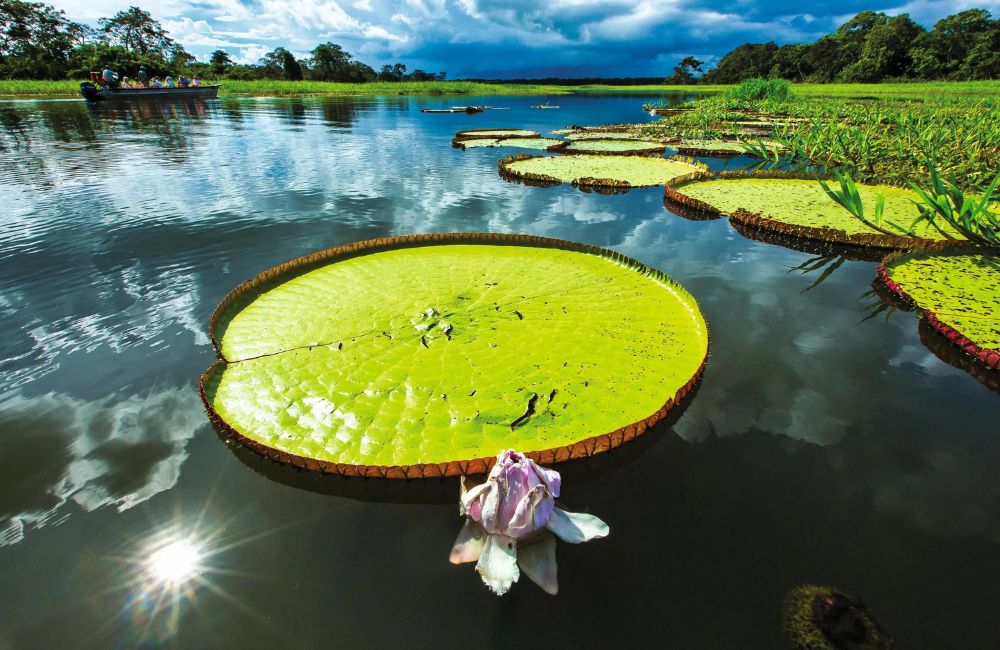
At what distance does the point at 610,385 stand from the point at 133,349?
2634mm

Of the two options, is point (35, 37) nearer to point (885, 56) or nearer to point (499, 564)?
point (499, 564)

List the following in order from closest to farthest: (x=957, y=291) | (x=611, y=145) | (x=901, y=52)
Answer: (x=957, y=291) → (x=611, y=145) → (x=901, y=52)

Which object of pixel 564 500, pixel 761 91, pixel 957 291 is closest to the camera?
pixel 564 500

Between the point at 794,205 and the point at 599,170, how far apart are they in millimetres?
3177

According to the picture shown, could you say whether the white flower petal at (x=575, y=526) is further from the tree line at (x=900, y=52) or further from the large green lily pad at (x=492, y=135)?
the tree line at (x=900, y=52)

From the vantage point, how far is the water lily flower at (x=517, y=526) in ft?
4.07

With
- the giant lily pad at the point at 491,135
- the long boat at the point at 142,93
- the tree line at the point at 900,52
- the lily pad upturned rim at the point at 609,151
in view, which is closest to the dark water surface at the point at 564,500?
the lily pad upturned rim at the point at 609,151

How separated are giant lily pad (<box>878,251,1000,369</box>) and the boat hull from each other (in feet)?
113

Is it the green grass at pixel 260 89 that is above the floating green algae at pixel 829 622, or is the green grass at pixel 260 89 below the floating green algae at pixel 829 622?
above

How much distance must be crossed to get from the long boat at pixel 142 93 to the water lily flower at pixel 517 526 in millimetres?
33609

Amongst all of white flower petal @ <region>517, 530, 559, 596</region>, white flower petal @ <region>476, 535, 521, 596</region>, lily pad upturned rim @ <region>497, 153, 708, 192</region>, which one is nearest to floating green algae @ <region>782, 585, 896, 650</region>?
white flower petal @ <region>517, 530, 559, 596</region>

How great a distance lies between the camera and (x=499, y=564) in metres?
1.24

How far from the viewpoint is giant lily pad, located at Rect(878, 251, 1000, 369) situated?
2.35 metres

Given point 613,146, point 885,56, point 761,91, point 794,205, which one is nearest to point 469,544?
point 794,205
